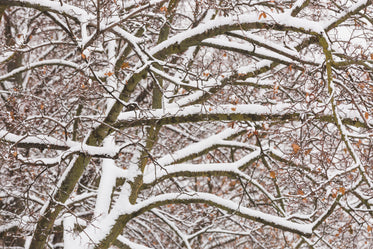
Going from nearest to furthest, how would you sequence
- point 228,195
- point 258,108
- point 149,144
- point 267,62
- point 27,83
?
1. point 258,108
2. point 267,62
3. point 149,144
4. point 27,83
5. point 228,195

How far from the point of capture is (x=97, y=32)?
373cm

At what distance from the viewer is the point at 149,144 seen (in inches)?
241

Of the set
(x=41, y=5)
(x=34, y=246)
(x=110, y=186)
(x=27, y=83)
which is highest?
(x=27, y=83)

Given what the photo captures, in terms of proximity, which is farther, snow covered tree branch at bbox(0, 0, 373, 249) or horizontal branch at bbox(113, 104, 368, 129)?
horizontal branch at bbox(113, 104, 368, 129)

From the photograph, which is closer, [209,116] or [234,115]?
[234,115]

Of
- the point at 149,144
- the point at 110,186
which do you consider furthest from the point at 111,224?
the point at 149,144

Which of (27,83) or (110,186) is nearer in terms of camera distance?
(110,186)

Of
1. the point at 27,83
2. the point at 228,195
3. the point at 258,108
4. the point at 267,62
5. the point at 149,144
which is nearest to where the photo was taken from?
the point at 258,108

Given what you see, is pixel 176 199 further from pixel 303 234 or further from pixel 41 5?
pixel 41 5

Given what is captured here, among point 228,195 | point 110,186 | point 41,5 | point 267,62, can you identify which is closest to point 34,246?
point 110,186

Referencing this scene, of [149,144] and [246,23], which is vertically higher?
[246,23]

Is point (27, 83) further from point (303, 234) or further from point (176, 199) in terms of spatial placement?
point (303, 234)

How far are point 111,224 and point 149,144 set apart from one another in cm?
143

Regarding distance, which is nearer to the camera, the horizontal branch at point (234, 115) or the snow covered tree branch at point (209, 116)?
the snow covered tree branch at point (209, 116)
